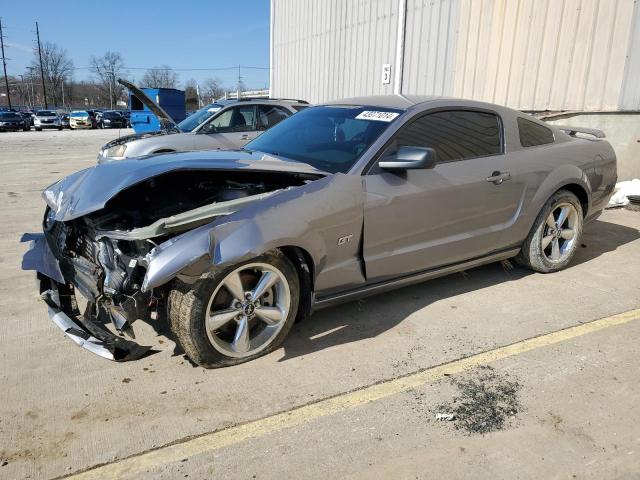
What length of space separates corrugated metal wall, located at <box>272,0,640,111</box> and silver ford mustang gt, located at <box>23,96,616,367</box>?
196 inches

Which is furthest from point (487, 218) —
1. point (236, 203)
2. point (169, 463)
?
point (169, 463)

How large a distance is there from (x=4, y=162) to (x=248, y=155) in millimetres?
12639

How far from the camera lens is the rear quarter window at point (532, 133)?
451 centimetres

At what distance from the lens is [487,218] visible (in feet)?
13.6

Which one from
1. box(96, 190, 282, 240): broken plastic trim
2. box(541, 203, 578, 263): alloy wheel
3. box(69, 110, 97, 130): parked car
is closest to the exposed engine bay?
box(96, 190, 282, 240): broken plastic trim

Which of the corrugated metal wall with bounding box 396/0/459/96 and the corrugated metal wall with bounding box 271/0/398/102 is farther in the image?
the corrugated metal wall with bounding box 271/0/398/102

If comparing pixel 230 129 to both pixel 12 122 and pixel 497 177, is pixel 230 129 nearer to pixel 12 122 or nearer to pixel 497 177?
pixel 497 177

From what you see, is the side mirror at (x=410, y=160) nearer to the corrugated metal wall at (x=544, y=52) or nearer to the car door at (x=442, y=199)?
the car door at (x=442, y=199)

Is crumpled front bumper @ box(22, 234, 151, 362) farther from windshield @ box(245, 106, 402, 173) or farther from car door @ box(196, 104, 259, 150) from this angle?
car door @ box(196, 104, 259, 150)

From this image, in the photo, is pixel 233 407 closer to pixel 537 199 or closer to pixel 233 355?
pixel 233 355

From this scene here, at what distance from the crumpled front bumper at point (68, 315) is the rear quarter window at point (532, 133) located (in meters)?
3.46

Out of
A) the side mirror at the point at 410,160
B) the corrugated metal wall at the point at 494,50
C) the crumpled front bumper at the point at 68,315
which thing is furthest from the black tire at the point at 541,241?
the corrugated metal wall at the point at 494,50

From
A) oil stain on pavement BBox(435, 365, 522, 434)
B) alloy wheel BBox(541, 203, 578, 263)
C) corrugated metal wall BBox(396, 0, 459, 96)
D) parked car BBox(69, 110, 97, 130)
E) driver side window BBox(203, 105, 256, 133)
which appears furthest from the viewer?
parked car BBox(69, 110, 97, 130)

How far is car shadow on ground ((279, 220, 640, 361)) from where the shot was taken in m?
3.50
